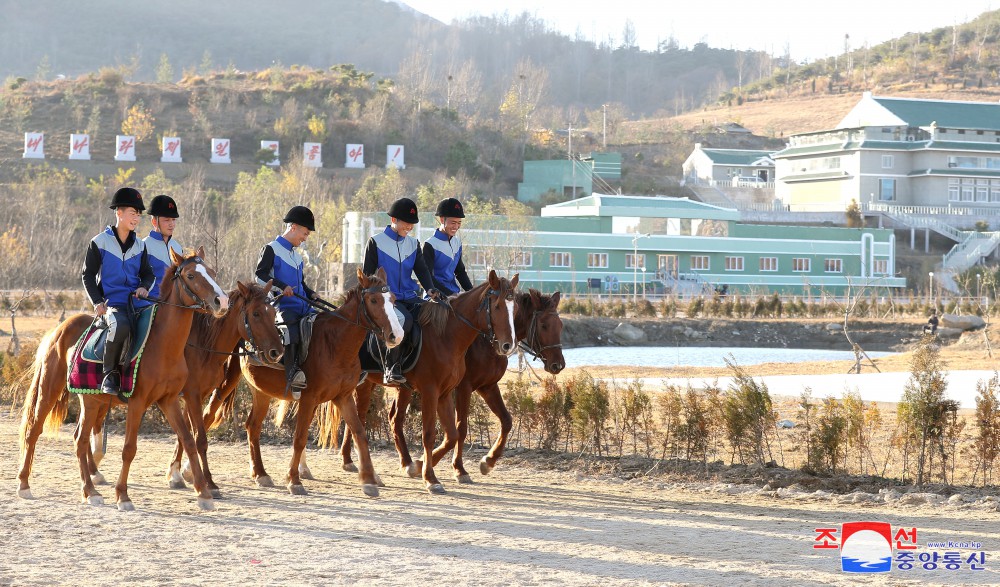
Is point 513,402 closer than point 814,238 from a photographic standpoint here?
Yes

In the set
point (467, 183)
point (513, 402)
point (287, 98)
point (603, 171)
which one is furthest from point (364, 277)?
point (287, 98)

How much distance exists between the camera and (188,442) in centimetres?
925

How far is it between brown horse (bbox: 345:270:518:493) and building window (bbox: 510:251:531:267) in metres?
42.5

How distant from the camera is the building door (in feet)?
209

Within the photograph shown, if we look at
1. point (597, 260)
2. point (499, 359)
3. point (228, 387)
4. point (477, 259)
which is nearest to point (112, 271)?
point (228, 387)

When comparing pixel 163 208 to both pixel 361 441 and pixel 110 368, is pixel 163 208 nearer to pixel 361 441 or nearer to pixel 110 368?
pixel 110 368

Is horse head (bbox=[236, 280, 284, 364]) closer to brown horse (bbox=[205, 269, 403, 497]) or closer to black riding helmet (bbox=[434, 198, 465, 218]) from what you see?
brown horse (bbox=[205, 269, 403, 497])

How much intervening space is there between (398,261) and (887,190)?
75705mm

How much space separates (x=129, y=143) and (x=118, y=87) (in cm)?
2213

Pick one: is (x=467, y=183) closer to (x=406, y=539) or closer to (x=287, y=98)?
(x=287, y=98)

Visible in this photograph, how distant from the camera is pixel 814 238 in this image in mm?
66312

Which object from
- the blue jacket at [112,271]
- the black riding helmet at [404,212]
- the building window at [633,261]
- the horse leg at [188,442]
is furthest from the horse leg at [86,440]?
the building window at [633,261]

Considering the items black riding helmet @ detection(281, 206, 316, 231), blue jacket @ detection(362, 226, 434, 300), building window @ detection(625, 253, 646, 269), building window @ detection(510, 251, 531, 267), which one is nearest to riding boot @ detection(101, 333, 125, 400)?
black riding helmet @ detection(281, 206, 316, 231)

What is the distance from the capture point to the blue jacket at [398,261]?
11.2 meters
